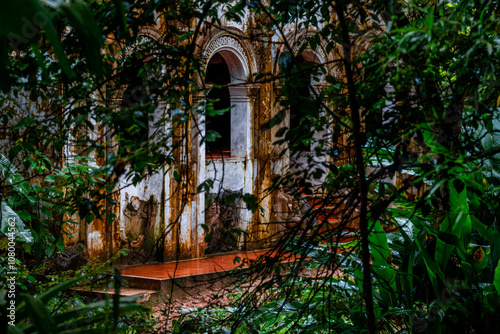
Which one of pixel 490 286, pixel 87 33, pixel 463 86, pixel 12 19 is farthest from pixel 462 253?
pixel 12 19

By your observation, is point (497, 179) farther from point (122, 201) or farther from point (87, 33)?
point (122, 201)

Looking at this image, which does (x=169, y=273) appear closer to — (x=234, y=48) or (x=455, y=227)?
(x=234, y=48)

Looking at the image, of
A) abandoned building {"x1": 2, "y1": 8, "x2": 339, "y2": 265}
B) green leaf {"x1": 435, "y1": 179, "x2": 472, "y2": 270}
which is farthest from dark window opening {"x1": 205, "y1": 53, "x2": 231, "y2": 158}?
green leaf {"x1": 435, "y1": 179, "x2": 472, "y2": 270}

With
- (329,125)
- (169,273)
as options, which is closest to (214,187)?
(169,273)

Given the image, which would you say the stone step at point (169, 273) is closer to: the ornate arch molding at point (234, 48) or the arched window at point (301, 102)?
the ornate arch molding at point (234, 48)

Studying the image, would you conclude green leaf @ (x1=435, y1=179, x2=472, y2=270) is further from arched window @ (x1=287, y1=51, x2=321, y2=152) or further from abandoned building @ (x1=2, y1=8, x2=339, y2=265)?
abandoned building @ (x1=2, y1=8, x2=339, y2=265)

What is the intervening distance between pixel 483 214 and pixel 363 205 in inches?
80.4

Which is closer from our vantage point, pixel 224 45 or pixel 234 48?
pixel 224 45

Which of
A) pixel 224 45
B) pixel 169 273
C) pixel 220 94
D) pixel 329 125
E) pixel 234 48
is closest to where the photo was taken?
pixel 329 125

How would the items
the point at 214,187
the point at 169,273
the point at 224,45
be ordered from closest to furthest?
the point at 169,273, the point at 214,187, the point at 224,45

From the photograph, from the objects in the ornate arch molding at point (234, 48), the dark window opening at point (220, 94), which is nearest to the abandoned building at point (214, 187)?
the ornate arch molding at point (234, 48)

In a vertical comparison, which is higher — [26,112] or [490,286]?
[26,112]

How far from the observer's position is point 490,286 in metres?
3.11

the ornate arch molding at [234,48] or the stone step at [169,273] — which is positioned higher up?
the ornate arch molding at [234,48]
